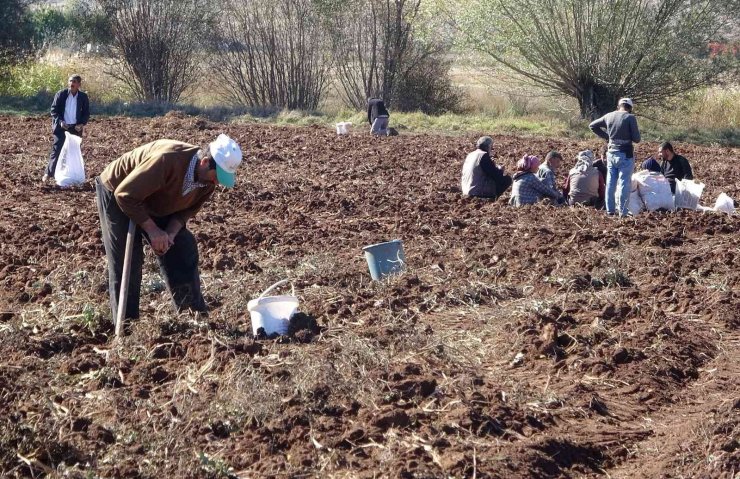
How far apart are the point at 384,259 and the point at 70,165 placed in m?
5.74

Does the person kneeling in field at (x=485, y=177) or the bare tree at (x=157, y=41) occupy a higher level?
the bare tree at (x=157, y=41)

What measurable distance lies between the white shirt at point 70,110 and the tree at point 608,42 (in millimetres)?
12822

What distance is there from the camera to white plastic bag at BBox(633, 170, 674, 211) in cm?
1081

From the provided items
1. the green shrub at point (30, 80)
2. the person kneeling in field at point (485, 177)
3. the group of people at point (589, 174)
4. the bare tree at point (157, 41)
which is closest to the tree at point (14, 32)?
the green shrub at point (30, 80)

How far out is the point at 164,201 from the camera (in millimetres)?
5887

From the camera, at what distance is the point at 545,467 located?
447 centimetres

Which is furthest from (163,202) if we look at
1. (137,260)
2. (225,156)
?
(225,156)

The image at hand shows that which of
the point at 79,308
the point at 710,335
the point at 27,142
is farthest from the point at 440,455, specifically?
the point at 27,142

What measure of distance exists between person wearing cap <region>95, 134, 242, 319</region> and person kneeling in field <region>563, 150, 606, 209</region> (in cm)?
601

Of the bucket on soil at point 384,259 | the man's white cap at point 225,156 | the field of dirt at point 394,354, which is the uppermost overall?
the man's white cap at point 225,156

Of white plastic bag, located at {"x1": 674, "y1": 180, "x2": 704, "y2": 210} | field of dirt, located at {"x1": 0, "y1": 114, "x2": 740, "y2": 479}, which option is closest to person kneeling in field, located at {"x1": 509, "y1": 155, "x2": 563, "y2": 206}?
field of dirt, located at {"x1": 0, "y1": 114, "x2": 740, "y2": 479}

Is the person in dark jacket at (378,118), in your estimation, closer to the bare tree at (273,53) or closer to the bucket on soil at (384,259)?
the bare tree at (273,53)

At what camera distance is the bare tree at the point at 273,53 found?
2631cm

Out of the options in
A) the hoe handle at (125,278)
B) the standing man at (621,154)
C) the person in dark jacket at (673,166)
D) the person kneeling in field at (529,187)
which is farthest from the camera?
the person in dark jacket at (673,166)
